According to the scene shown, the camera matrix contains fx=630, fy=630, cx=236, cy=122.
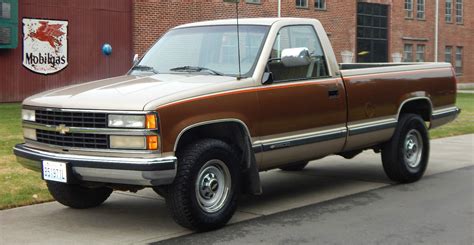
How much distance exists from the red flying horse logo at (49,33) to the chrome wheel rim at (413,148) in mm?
14913

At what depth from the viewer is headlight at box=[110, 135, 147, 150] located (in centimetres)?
509

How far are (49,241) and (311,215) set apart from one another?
98.5 inches

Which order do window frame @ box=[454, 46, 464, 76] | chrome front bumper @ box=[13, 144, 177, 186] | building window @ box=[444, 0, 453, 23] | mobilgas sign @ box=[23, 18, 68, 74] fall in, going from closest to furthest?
1. chrome front bumper @ box=[13, 144, 177, 186]
2. mobilgas sign @ box=[23, 18, 68, 74]
3. building window @ box=[444, 0, 453, 23]
4. window frame @ box=[454, 46, 464, 76]

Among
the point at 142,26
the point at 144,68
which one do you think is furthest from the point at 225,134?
the point at 142,26

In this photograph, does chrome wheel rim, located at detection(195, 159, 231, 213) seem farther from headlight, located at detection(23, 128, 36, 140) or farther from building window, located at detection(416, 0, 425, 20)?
building window, located at detection(416, 0, 425, 20)

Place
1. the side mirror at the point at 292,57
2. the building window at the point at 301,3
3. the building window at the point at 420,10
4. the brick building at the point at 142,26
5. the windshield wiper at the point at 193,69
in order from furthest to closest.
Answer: the building window at the point at 420,10 → the building window at the point at 301,3 → the brick building at the point at 142,26 → the windshield wiper at the point at 193,69 → the side mirror at the point at 292,57

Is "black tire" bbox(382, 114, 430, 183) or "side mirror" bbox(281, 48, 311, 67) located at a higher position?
"side mirror" bbox(281, 48, 311, 67)

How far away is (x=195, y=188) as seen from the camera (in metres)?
5.40

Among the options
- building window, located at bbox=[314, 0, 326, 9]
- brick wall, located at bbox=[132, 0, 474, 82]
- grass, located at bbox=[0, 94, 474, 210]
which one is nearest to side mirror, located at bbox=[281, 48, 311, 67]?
grass, located at bbox=[0, 94, 474, 210]

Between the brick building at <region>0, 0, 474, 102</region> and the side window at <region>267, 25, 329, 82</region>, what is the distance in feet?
15.3

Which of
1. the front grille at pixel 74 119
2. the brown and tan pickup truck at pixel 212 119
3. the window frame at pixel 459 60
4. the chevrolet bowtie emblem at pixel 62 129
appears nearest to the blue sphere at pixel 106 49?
the brown and tan pickup truck at pixel 212 119

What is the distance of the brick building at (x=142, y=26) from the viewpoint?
19.7 meters

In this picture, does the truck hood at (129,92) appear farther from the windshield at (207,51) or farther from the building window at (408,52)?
the building window at (408,52)

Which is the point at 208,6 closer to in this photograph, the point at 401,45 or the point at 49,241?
the point at 401,45
